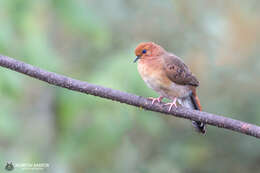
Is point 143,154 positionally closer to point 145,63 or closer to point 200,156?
point 200,156

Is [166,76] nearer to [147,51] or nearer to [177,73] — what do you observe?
[177,73]

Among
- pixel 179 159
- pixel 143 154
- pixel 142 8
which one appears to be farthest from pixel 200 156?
pixel 142 8

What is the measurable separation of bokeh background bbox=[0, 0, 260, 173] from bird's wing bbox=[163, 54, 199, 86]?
0.86 metres

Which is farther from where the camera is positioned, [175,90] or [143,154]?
[143,154]

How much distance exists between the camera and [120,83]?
192 inches

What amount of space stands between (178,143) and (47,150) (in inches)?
70.9

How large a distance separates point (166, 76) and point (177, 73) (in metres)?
0.10

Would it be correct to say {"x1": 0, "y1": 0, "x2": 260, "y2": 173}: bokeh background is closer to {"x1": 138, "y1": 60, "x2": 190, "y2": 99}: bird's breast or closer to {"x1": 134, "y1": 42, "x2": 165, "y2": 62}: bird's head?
{"x1": 134, "y1": 42, "x2": 165, "y2": 62}: bird's head

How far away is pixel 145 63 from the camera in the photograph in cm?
406

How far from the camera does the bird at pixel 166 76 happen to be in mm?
3941

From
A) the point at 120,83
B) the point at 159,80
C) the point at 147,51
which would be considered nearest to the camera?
the point at 159,80

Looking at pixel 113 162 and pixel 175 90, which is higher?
pixel 175 90

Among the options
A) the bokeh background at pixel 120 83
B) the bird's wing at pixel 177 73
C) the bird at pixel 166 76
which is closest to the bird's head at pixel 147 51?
the bird at pixel 166 76

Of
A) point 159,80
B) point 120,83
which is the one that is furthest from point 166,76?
point 120,83
